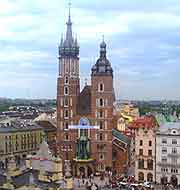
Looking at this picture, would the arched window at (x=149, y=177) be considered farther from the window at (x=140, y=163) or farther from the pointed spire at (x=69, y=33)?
the pointed spire at (x=69, y=33)

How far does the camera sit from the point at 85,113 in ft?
306

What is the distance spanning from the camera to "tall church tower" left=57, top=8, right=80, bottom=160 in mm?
94188

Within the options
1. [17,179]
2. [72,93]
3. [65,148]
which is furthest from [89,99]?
[17,179]

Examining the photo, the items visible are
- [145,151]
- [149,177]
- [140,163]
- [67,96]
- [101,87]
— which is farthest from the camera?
[67,96]

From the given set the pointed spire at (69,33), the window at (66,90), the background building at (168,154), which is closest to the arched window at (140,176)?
the background building at (168,154)

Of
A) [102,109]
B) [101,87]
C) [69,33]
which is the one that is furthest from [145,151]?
[69,33]

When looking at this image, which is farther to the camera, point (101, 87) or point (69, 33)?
point (69, 33)

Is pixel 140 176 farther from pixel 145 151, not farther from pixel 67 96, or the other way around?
pixel 67 96

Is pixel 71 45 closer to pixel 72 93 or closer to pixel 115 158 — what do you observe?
pixel 72 93

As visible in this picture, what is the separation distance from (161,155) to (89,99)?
60.1ft

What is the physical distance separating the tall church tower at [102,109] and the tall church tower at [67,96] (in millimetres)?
3926

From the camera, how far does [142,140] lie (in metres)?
85.0

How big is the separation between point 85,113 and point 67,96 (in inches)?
171

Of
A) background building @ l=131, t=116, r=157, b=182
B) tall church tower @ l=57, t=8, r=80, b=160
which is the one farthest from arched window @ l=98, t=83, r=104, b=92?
background building @ l=131, t=116, r=157, b=182
